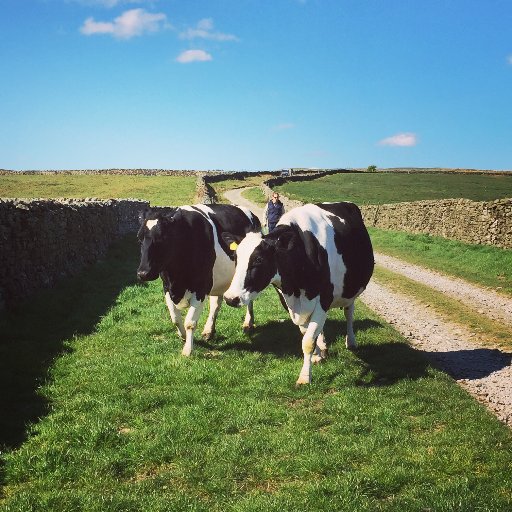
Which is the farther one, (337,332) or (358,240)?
(337,332)

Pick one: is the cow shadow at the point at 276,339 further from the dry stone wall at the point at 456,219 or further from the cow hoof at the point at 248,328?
the dry stone wall at the point at 456,219

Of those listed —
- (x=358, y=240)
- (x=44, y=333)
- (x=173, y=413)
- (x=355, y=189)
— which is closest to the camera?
(x=173, y=413)

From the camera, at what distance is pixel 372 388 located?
6988 millimetres

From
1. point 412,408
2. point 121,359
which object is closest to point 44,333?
point 121,359

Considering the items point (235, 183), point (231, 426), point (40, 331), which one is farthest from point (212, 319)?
point (235, 183)

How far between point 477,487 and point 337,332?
5460 millimetres

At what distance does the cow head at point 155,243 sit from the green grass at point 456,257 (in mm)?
10285

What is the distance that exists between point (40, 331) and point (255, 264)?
5.31 meters

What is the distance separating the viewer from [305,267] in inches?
284

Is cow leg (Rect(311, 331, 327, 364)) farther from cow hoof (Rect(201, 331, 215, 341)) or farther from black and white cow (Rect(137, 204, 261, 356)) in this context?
cow hoof (Rect(201, 331, 215, 341))

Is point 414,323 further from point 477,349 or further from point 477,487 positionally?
point 477,487

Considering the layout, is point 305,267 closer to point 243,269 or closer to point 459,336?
point 243,269

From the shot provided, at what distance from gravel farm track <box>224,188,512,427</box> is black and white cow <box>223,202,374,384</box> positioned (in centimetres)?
216

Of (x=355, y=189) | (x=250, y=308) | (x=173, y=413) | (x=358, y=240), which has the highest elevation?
(x=355, y=189)
